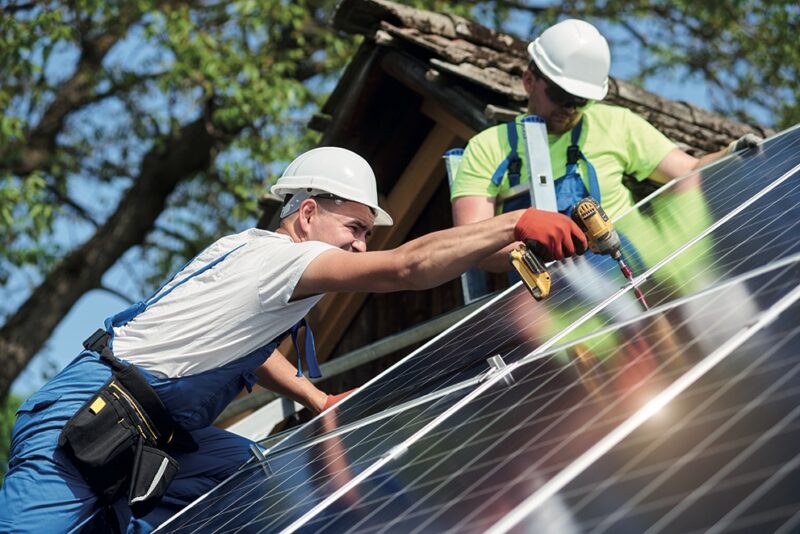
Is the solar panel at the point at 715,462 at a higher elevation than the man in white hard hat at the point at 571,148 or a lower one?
lower

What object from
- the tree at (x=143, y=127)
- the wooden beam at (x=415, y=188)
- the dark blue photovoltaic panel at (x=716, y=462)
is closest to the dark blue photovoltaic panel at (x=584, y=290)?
the dark blue photovoltaic panel at (x=716, y=462)

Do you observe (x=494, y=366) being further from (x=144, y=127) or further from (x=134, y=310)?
(x=144, y=127)

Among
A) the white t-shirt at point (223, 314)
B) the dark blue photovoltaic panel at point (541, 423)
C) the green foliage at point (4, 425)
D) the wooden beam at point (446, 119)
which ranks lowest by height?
the dark blue photovoltaic panel at point (541, 423)

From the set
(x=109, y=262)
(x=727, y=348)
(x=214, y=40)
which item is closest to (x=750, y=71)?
(x=214, y=40)

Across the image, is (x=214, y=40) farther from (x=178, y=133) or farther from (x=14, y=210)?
(x=14, y=210)

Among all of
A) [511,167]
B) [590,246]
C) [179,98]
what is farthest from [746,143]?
[179,98]

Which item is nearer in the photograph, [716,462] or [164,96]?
[716,462]

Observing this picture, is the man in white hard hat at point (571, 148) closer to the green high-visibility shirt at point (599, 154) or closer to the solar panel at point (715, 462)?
the green high-visibility shirt at point (599, 154)

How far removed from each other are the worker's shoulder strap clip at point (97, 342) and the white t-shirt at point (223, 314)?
46 mm

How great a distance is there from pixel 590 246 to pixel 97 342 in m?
1.77

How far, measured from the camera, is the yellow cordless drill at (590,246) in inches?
132

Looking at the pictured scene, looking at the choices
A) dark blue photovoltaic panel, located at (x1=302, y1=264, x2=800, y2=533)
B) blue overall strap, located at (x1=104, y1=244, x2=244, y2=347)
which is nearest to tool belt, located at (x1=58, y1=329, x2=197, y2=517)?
blue overall strap, located at (x1=104, y1=244, x2=244, y2=347)

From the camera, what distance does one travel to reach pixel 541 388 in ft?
9.82

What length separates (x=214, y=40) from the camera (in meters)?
14.3
